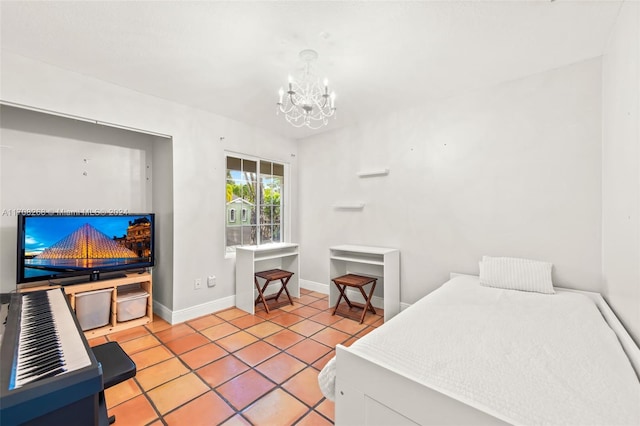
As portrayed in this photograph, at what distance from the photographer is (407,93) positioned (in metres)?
Result: 3.06

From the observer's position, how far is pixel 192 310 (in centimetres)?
339

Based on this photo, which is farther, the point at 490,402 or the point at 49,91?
the point at 49,91

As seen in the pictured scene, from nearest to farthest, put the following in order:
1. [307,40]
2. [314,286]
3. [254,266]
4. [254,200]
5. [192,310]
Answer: [307,40] < [192,310] < [254,266] < [254,200] < [314,286]

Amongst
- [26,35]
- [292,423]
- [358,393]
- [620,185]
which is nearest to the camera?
[358,393]

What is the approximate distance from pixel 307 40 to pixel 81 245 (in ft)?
10.2

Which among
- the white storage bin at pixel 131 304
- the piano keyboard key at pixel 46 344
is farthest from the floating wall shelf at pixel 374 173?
the piano keyboard key at pixel 46 344

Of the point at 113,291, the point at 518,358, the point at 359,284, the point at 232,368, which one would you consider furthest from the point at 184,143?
the point at 518,358

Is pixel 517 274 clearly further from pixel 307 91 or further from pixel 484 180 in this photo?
pixel 307 91

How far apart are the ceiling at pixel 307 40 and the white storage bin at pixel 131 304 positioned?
7.72 ft

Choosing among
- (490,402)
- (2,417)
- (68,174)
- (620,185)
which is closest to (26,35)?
(68,174)

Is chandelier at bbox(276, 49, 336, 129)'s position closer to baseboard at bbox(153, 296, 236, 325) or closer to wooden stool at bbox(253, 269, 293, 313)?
wooden stool at bbox(253, 269, 293, 313)

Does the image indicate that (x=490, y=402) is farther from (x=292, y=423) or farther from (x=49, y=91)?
(x=49, y=91)

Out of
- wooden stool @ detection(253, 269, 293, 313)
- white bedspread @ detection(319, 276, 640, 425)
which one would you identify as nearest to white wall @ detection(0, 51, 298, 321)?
wooden stool @ detection(253, 269, 293, 313)

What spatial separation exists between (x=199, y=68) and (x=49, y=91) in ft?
4.42
